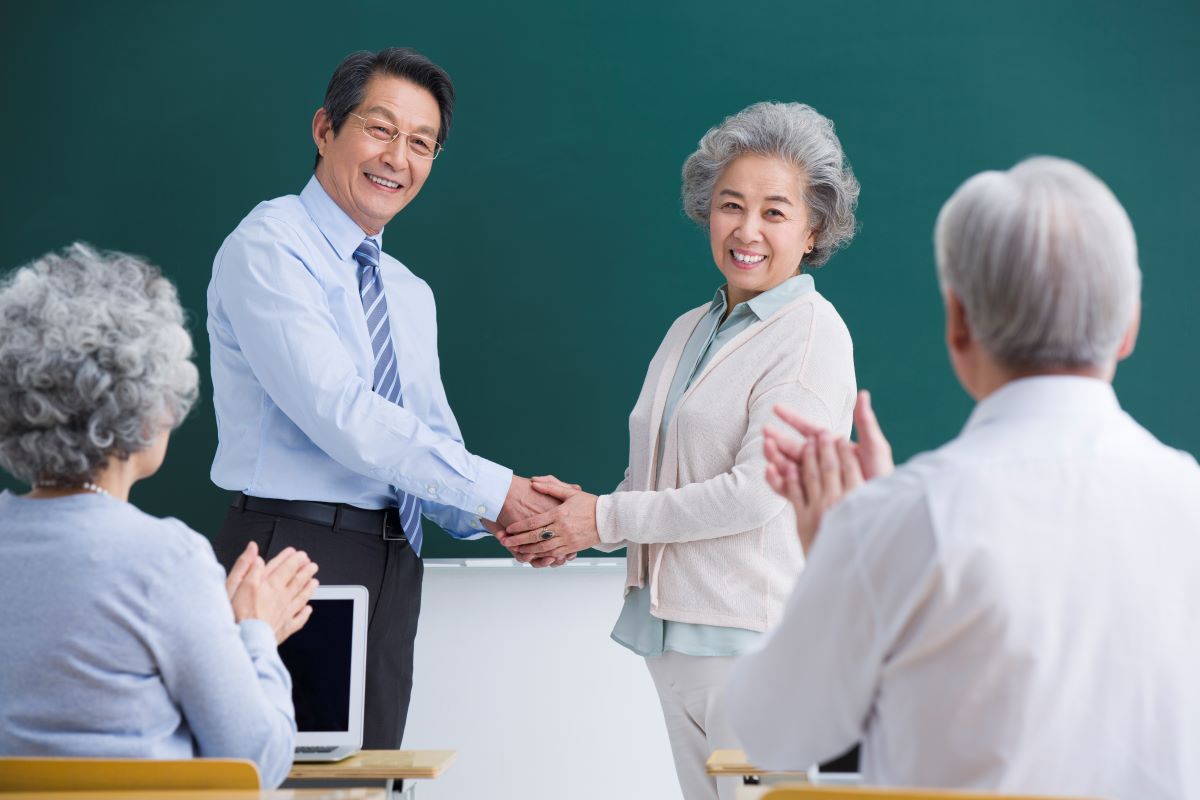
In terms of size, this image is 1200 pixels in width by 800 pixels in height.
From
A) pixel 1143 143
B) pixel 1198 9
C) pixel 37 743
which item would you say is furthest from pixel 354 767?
pixel 1198 9

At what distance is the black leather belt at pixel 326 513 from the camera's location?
2672mm

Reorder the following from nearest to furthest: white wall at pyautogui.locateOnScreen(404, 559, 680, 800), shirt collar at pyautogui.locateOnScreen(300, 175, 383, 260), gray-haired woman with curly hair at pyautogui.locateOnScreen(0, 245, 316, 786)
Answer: gray-haired woman with curly hair at pyautogui.locateOnScreen(0, 245, 316, 786) < shirt collar at pyautogui.locateOnScreen(300, 175, 383, 260) < white wall at pyautogui.locateOnScreen(404, 559, 680, 800)

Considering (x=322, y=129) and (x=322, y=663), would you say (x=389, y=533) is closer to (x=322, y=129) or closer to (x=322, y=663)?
(x=322, y=663)

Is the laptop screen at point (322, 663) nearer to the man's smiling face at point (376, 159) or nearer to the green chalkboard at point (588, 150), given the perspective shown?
the man's smiling face at point (376, 159)

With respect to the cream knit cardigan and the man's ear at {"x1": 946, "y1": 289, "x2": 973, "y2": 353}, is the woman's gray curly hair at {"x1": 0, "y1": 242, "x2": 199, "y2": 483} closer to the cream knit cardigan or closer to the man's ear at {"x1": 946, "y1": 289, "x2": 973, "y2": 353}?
the man's ear at {"x1": 946, "y1": 289, "x2": 973, "y2": 353}

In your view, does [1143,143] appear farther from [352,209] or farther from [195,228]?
[195,228]

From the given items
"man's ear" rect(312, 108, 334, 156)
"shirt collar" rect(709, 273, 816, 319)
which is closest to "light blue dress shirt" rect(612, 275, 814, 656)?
"shirt collar" rect(709, 273, 816, 319)

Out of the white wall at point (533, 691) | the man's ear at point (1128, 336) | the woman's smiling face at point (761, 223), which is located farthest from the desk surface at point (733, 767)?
the white wall at point (533, 691)

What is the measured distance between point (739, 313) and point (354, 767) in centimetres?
134

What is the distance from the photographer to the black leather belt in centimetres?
267

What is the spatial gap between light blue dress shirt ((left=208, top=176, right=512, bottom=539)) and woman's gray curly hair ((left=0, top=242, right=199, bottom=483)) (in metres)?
0.92

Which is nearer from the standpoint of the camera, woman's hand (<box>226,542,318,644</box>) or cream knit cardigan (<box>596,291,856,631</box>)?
woman's hand (<box>226,542,318,644</box>)

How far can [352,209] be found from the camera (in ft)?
9.62

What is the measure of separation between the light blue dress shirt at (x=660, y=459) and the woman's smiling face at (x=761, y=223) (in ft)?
0.16
